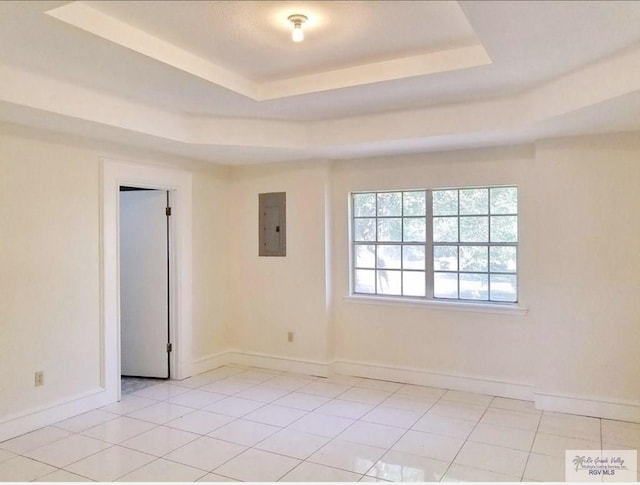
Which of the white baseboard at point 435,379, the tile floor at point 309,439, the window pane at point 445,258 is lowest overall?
the tile floor at point 309,439

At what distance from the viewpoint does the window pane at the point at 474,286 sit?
4.43m

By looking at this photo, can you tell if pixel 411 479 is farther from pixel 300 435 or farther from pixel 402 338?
pixel 402 338

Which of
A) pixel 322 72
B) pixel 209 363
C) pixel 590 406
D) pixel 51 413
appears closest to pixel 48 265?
pixel 51 413

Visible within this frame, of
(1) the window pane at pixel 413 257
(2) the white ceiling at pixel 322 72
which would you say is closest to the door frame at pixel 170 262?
(2) the white ceiling at pixel 322 72

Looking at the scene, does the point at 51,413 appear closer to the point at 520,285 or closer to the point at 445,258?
the point at 445,258

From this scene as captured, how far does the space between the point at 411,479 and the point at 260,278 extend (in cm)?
295

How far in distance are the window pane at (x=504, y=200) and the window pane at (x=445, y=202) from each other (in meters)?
0.34

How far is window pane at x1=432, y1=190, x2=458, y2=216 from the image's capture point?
4547 millimetres

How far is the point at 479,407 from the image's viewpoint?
13.0 feet

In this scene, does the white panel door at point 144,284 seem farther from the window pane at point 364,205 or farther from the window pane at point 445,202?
the window pane at point 445,202

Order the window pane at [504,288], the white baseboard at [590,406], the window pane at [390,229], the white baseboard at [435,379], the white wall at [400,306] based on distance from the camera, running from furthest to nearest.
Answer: the window pane at [390,229] < the window pane at [504,288] < the white baseboard at [435,379] < the white baseboard at [590,406] < the white wall at [400,306]

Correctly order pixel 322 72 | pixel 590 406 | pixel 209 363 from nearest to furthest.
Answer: pixel 322 72 < pixel 590 406 < pixel 209 363

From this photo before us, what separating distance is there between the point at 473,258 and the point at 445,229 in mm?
377

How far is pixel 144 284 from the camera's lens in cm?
495
